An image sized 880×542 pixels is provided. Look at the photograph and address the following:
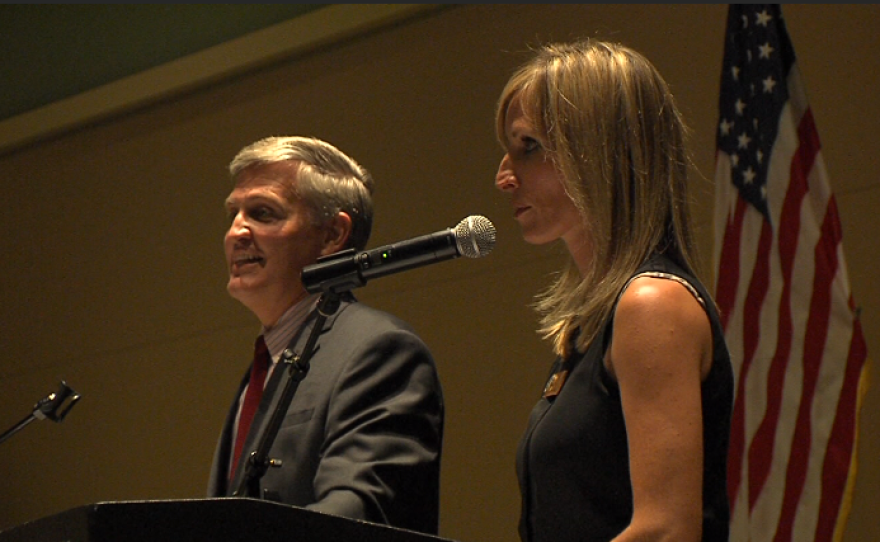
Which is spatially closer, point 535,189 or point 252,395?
point 535,189

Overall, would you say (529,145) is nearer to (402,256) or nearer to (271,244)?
(402,256)

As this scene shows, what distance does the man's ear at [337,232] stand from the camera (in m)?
2.65

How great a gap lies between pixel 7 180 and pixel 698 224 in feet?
11.8

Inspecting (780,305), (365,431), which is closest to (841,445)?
(780,305)

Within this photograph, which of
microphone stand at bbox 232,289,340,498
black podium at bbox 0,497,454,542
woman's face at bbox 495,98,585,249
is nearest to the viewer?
black podium at bbox 0,497,454,542

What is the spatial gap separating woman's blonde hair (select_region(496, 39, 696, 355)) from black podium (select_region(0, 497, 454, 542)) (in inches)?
20.9

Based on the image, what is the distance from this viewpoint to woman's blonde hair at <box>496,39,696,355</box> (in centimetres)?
158

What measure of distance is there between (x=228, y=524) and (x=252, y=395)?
135cm

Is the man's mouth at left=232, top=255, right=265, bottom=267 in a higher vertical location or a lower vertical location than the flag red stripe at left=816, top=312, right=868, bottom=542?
higher

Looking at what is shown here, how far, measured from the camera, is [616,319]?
145 centimetres

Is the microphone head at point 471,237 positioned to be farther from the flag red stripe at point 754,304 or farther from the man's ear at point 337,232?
the flag red stripe at point 754,304

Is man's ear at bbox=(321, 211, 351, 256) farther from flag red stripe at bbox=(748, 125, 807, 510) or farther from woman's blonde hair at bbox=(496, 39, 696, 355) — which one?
flag red stripe at bbox=(748, 125, 807, 510)

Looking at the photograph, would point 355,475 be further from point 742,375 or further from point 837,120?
point 837,120

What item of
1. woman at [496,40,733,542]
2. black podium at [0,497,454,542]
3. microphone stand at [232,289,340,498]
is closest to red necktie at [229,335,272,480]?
microphone stand at [232,289,340,498]
